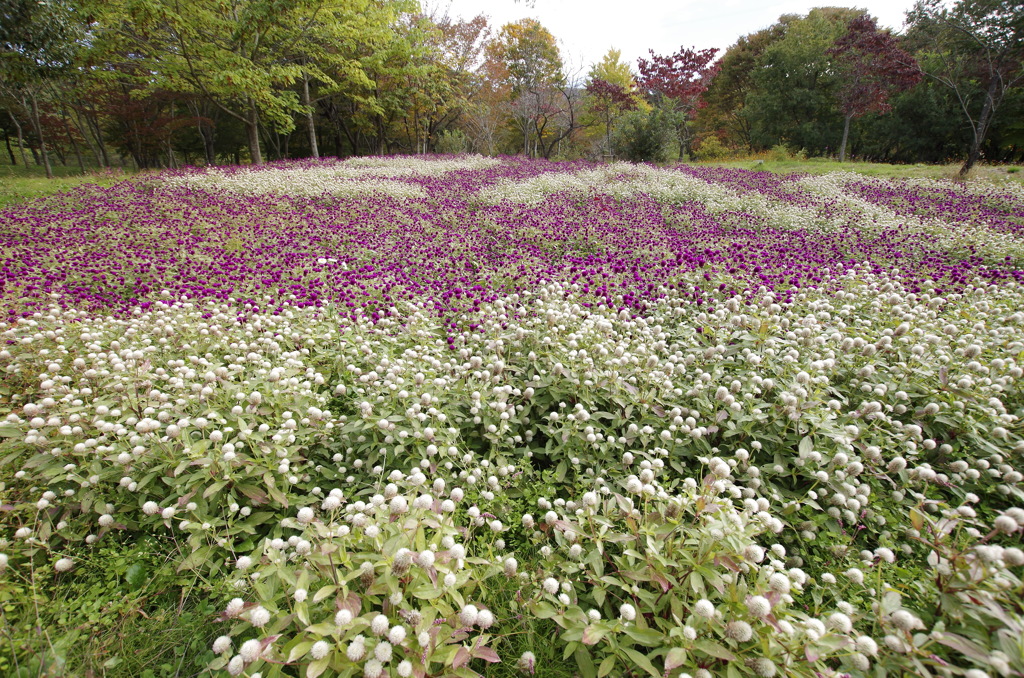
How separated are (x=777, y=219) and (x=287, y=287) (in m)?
10.3

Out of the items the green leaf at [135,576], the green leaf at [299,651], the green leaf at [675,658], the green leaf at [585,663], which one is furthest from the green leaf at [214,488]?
the green leaf at [675,658]

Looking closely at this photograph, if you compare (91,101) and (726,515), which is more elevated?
(91,101)

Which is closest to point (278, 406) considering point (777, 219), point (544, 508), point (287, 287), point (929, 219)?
point (544, 508)

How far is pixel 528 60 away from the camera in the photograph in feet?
123

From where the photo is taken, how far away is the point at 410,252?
758 cm

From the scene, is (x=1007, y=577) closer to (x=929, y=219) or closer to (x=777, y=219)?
(x=777, y=219)

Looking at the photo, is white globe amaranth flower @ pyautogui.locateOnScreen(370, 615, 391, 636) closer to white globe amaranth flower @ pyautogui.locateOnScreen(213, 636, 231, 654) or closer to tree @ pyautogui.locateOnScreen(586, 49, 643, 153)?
white globe amaranth flower @ pyautogui.locateOnScreen(213, 636, 231, 654)

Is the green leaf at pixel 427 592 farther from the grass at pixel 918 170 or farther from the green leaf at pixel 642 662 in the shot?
the grass at pixel 918 170

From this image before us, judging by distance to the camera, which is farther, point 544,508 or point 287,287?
point 287,287

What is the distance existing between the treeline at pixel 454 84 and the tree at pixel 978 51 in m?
0.12

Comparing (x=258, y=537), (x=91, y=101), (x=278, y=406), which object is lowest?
(x=258, y=537)

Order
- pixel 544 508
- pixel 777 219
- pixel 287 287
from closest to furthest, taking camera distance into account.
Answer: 1. pixel 544 508
2. pixel 287 287
3. pixel 777 219

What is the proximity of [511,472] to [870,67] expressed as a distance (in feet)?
93.5

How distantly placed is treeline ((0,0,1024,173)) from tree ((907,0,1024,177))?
0.39ft
